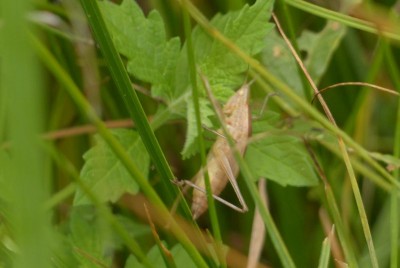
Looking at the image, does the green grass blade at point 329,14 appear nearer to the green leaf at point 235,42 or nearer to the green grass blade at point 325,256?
the green leaf at point 235,42

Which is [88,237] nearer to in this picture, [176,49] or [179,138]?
[176,49]

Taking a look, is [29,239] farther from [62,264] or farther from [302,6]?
[302,6]

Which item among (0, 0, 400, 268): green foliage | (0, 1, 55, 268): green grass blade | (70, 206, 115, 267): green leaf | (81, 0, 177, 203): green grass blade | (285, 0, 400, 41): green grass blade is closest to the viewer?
(0, 1, 55, 268): green grass blade

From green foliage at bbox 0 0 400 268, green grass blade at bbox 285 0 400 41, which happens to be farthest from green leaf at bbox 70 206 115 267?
green grass blade at bbox 285 0 400 41

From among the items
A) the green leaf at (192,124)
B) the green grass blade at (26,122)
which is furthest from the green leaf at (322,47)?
the green grass blade at (26,122)

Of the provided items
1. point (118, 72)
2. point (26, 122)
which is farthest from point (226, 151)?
point (26, 122)

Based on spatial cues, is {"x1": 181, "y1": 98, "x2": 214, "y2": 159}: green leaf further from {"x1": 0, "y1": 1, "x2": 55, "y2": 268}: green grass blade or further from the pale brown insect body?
{"x1": 0, "y1": 1, "x2": 55, "y2": 268}: green grass blade
